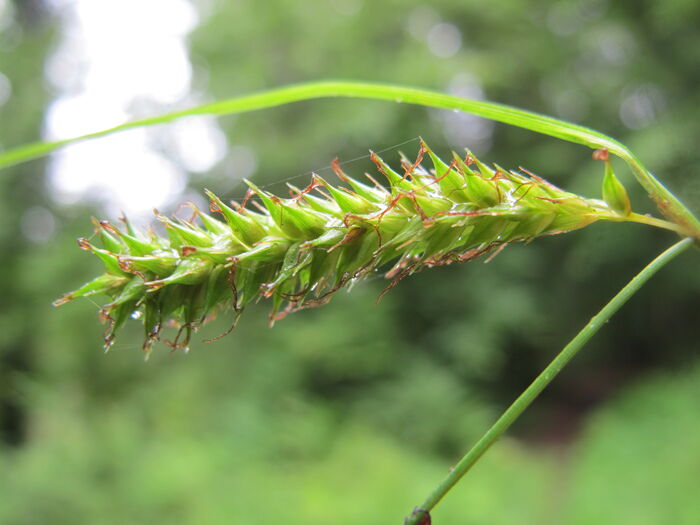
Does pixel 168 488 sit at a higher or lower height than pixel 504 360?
higher

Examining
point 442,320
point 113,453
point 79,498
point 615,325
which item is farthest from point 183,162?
point 615,325

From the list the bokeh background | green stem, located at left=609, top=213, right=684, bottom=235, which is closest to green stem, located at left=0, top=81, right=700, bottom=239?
green stem, located at left=609, top=213, right=684, bottom=235

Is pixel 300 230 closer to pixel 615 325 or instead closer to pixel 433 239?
pixel 433 239

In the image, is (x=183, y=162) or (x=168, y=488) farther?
(x=183, y=162)

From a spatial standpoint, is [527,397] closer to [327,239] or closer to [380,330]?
[327,239]

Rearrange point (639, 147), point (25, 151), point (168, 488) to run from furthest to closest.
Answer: point (639, 147)
point (168, 488)
point (25, 151)

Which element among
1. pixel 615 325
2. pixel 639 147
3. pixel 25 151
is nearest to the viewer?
pixel 25 151

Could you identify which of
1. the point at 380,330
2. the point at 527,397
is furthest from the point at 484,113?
the point at 380,330
